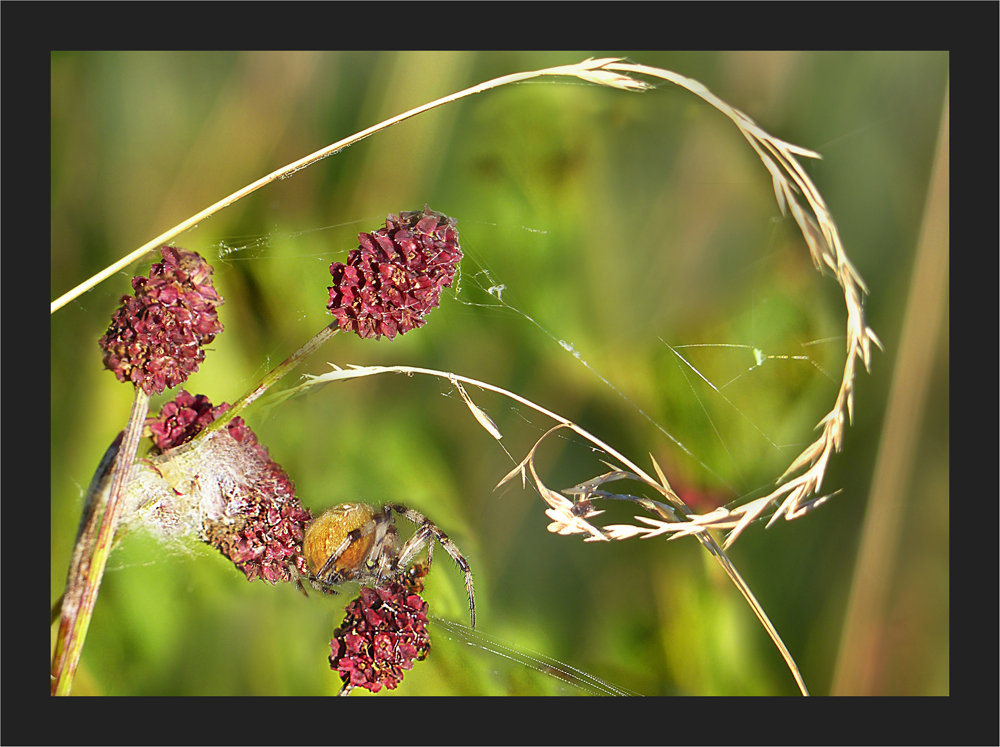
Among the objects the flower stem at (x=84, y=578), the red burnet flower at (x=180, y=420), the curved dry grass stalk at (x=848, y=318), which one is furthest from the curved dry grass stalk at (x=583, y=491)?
the flower stem at (x=84, y=578)

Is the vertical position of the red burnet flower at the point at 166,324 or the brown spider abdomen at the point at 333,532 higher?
the red burnet flower at the point at 166,324

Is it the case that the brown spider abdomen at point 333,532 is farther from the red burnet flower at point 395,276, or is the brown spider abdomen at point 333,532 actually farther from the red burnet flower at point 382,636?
the red burnet flower at point 395,276

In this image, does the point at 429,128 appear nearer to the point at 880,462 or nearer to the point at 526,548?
the point at 526,548

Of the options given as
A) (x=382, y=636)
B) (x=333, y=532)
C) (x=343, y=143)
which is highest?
(x=343, y=143)

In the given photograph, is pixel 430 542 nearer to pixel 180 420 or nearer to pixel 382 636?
pixel 382 636

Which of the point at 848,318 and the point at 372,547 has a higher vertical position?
the point at 848,318

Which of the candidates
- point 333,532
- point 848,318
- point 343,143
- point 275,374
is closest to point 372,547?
point 333,532
